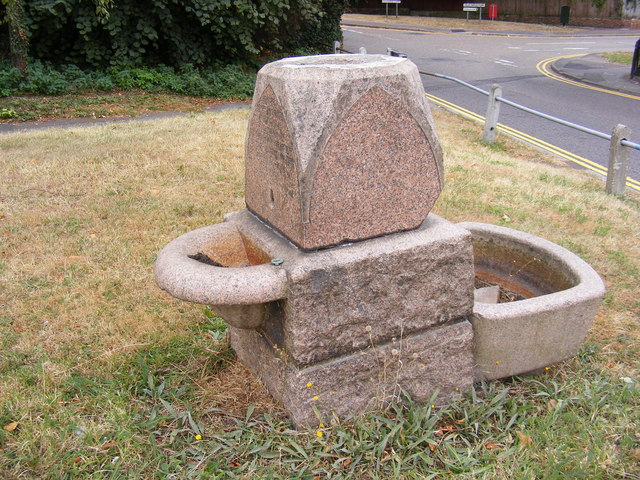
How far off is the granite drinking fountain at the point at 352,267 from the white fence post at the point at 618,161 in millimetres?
3731

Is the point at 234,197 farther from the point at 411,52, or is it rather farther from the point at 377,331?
the point at 411,52

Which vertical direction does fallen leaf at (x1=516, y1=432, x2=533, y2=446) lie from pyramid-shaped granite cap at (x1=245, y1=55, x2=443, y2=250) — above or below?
below

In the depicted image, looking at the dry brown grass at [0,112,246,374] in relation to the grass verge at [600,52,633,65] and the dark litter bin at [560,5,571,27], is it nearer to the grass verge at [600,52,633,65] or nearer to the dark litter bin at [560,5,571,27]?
the grass verge at [600,52,633,65]

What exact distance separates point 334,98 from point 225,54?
11.1 meters

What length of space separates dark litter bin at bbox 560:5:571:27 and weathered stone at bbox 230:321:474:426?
108 feet

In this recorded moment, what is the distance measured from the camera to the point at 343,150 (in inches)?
101

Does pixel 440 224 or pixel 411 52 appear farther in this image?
pixel 411 52

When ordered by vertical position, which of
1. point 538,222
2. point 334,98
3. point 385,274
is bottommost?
point 538,222

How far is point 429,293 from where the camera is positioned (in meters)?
2.86

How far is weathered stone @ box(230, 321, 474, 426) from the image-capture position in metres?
2.73

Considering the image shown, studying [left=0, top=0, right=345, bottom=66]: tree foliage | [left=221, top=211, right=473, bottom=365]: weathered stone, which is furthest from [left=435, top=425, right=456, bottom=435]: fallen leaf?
[left=0, top=0, right=345, bottom=66]: tree foliage

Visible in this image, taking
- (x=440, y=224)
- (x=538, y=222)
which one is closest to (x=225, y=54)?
(x=538, y=222)

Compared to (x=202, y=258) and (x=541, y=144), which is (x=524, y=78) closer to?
(x=541, y=144)

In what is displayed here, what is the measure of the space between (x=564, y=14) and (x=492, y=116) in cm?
2666
